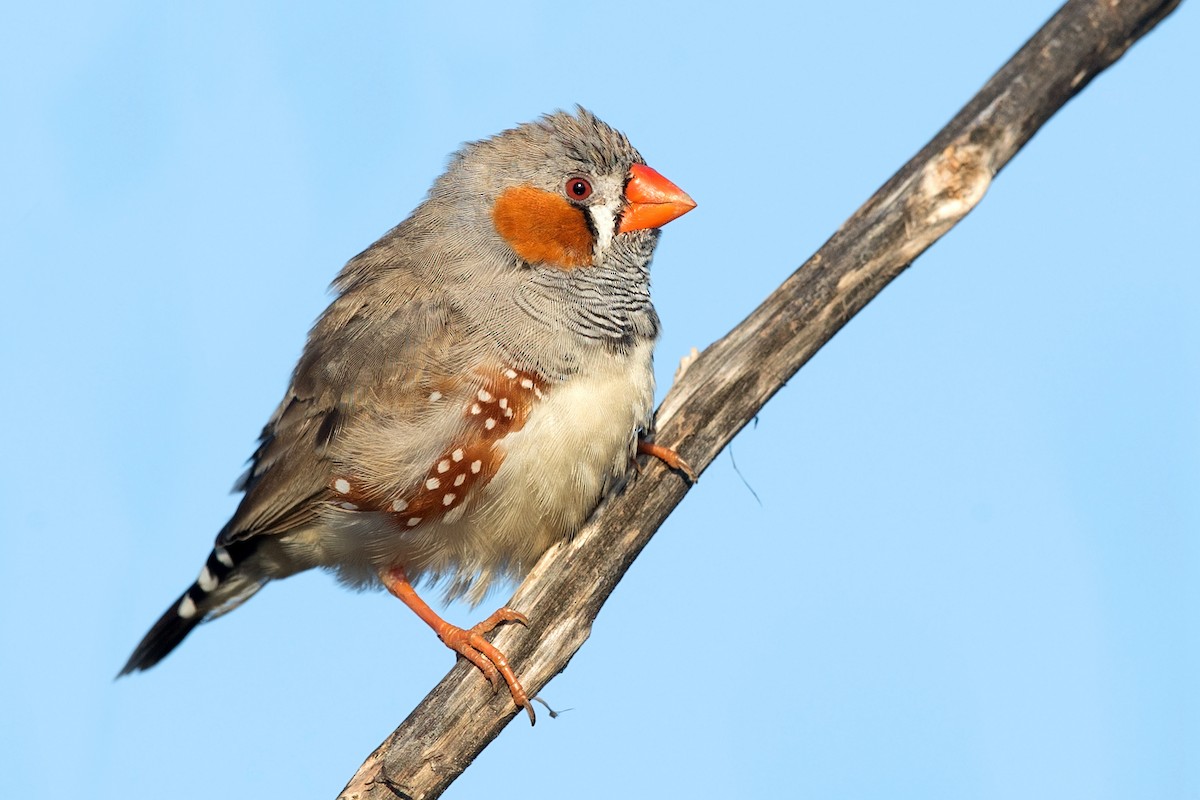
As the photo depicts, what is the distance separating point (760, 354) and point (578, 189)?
113 cm

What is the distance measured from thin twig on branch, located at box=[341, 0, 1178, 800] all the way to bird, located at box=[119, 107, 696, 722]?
10 centimetres

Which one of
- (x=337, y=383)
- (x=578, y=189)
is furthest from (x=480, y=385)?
(x=578, y=189)

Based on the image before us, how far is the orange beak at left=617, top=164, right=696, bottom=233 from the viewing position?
494 centimetres

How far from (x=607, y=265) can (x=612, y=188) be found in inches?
13.8

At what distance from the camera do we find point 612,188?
4.96 metres

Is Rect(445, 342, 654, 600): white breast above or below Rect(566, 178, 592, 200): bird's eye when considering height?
below

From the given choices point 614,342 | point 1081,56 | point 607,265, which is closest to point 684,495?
point 614,342

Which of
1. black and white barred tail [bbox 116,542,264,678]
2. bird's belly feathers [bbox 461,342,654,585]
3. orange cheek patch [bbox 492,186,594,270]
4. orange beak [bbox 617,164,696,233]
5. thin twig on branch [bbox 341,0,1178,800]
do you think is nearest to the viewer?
thin twig on branch [bbox 341,0,1178,800]

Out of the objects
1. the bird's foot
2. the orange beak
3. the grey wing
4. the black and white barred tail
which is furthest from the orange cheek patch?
the black and white barred tail

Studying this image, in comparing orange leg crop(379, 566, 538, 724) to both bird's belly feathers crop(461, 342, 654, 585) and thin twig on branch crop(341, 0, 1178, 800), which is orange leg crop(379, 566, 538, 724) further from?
bird's belly feathers crop(461, 342, 654, 585)

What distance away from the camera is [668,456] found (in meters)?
4.57

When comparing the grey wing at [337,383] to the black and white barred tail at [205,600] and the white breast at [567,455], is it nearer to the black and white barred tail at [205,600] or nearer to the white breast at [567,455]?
the black and white barred tail at [205,600]

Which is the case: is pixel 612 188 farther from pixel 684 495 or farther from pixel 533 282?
pixel 684 495

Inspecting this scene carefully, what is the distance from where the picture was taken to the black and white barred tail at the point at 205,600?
534cm
